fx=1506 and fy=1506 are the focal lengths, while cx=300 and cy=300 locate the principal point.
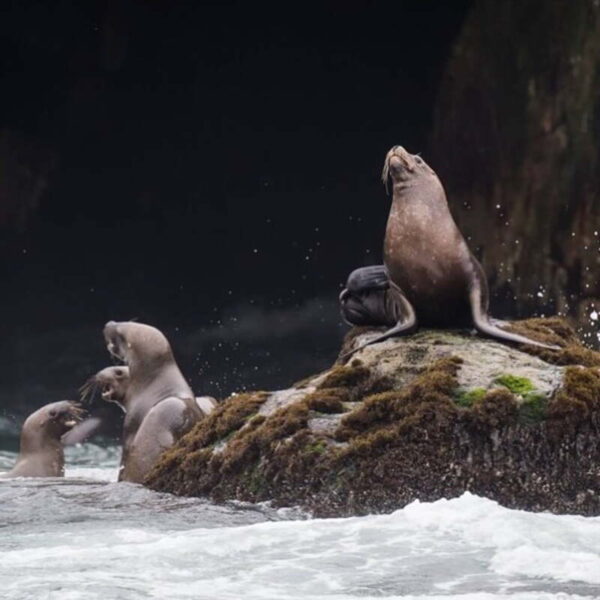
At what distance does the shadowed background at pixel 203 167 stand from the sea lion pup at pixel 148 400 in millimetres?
8298

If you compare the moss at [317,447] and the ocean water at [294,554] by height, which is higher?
the moss at [317,447]

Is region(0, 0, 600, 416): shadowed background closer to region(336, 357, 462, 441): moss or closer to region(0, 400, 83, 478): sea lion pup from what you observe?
region(0, 400, 83, 478): sea lion pup

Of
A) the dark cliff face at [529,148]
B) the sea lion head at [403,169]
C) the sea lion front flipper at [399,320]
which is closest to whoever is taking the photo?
the sea lion front flipper at [399,320]

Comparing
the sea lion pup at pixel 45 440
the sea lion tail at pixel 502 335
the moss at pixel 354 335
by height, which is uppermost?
the sea lion tail at pixel 502 335

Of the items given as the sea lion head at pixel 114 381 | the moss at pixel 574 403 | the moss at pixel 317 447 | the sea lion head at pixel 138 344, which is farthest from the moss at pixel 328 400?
the sea lion head at pixel 114 381

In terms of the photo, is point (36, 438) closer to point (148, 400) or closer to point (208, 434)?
point (148, 400)

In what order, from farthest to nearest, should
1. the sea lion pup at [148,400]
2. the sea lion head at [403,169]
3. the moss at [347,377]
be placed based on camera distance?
the sea lion pup at [148,400], the sea lion head at [403,169], the moss at [347,377]

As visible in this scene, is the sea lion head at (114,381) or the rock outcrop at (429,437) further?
the sea lion head at (114,381)

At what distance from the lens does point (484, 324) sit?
817cm

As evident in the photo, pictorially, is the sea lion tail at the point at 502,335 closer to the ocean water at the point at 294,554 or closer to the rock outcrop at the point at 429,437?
the rock outcrop at the point at 429,437

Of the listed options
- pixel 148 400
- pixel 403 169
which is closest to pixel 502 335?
pixel 403 169

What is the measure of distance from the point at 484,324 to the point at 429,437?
1.19 meters

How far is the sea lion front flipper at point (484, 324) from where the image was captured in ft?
26.1

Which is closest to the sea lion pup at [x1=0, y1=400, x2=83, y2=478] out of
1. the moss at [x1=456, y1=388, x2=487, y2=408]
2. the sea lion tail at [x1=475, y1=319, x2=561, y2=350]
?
the sea lion tail at [x1=475, y1=319, x2=561, y2=350]
